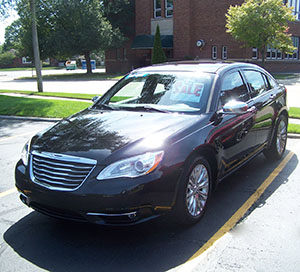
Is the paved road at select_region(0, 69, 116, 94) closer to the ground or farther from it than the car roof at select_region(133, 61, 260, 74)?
closer to the ground

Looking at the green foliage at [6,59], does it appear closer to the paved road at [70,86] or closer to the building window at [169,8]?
the building window at [169,8]

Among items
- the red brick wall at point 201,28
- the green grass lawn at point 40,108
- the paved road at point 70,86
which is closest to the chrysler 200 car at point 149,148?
the green grass lawn at point 40,108

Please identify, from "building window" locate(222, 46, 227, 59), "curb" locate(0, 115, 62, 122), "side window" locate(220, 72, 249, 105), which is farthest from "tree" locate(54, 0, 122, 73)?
"side window" locate(220, 72, 249, 105)

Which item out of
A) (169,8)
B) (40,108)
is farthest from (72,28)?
(40,108)

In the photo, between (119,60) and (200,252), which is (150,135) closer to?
(200,252)

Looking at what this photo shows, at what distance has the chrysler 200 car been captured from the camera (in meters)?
3.20

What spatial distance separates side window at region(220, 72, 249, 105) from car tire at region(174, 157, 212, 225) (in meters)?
1.05

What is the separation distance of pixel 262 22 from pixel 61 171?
24876 mm

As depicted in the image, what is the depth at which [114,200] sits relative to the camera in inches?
123

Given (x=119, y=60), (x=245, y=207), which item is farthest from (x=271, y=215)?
(x=119, y=60)

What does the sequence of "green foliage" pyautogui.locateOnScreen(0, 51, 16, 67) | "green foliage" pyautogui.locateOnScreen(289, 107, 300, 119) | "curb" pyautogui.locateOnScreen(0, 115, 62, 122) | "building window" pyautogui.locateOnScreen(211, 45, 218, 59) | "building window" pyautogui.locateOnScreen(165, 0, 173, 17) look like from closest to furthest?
"green foliage" pyautogui.locateOnScreen(289, 107, 300, 119)
"curb" pyautogui.locateOnScreen(0, 115, 62, 122)
"building window" pyautogui.locateOnScreen(211, 45, 218, 59)
"building window" pyautogui.locateOnScreen(165, 0, 173, 17)
"green foliage" pyautogui.locateOnScreen(0, 51, 16, 67)

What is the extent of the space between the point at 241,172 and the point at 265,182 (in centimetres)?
57

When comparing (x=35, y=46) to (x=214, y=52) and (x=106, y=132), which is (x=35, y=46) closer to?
(x=106, y=132)

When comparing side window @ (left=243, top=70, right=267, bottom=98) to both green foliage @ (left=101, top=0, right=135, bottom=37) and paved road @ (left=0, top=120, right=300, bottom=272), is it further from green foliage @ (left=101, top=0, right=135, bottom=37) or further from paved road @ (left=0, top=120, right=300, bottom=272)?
green foliage @ (left=101, top=0, right=135, bottom=37)
